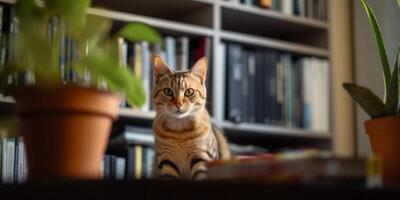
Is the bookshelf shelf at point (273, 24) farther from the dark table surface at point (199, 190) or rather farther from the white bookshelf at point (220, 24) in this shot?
the dark table surface at point (199, 190)

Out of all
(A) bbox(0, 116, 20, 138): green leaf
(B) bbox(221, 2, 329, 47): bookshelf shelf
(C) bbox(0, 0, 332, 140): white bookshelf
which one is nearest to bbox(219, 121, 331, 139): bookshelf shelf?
(C) bbox(0, 0, 332, 140): white bookshelf

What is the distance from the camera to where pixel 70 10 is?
934mm

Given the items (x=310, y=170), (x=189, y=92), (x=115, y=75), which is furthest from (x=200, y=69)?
(x=310, y=170)

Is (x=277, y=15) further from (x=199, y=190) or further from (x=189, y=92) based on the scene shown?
(x=199, y=190)

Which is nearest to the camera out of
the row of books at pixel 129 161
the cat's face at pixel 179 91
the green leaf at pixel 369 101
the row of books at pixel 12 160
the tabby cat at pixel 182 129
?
the green leaf at pixel 369 101

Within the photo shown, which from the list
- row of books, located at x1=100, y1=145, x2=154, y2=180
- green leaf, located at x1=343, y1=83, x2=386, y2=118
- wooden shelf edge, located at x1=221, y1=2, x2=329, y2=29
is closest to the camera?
green leaf, located at x1=343, y1=83, x2=386, y2=118

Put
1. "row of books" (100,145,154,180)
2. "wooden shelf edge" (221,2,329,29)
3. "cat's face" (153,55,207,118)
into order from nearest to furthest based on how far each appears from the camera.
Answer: "cat's face" (153,55,207,118) < "row of books" (100,145,154,180) < "wooden shelf edge" (221,2,329,29)

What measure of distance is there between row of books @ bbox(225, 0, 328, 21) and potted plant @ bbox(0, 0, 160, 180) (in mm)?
1203

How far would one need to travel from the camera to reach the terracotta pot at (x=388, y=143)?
3.33 ft

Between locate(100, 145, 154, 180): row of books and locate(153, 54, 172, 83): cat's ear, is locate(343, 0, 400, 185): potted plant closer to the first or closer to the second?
locate(153, 54, 172, 83): cat's ear

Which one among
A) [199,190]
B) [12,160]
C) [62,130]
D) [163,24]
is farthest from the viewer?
[163,24]

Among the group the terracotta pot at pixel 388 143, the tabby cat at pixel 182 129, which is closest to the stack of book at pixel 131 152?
the tabby cat at pixel 182 129

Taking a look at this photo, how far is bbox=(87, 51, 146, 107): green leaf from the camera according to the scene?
875mm

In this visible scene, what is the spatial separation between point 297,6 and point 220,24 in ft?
1.02
